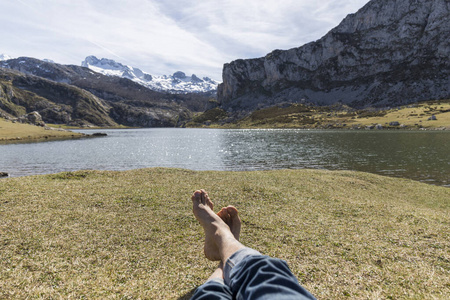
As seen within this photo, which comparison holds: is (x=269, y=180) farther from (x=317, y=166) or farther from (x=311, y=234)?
(x=317, y=166)

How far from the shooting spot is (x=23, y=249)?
880cm

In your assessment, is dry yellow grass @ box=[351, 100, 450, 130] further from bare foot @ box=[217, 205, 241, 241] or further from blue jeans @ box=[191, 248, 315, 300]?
blue jeans @ box=[191, 248, 315, 300]

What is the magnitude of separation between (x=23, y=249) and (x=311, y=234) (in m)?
11.8

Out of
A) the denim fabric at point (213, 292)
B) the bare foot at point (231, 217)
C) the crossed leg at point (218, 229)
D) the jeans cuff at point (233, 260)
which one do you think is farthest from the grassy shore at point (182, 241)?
the denim fabric at point (213, 292)

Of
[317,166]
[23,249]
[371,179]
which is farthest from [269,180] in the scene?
[317,166]

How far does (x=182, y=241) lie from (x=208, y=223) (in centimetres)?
331

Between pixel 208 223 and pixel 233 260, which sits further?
pixel 208 223

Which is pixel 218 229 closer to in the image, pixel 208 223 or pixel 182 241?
pixel 208 223

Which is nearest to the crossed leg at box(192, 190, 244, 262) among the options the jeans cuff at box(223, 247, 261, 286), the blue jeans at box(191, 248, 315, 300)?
the jeans cuff at box(223, 247, 261, 286)

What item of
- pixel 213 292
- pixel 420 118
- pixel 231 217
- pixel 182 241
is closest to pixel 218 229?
pixel 231 217

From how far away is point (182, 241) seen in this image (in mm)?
9867

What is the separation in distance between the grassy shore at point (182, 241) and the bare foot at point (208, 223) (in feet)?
4.04

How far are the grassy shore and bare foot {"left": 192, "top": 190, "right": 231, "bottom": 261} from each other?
48.4 inches

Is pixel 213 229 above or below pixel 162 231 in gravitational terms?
above
